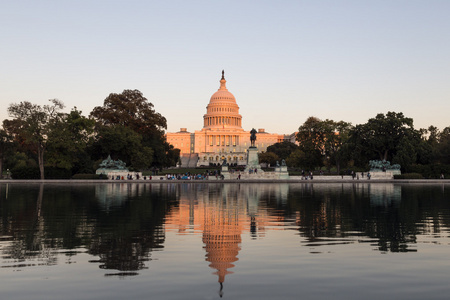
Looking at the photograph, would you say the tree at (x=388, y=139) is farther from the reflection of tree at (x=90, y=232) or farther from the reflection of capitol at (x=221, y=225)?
the reflection of tree at (x=90, y=232)

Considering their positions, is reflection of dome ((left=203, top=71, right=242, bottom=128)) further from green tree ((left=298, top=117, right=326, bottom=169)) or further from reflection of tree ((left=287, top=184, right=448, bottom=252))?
reflection of tree ((left=287, top=184, right=448, bottom=252))

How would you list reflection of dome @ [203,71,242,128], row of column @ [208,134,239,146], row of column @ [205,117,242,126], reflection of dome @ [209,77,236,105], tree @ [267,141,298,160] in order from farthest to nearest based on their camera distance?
1. row of column @ [205,117,242,126]
2. row of column @ [208,134,239,146]
3. reflection of dome @ [203,71,242,128]
4. reflection of dome @ [209,77,236,105]
5. tree @ [267,141,298,160]

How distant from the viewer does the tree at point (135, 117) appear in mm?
75250

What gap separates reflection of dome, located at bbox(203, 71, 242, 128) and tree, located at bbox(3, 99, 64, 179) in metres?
117

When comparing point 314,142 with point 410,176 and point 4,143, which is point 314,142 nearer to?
point 410,176

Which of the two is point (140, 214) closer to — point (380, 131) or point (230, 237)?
point (230, 237)

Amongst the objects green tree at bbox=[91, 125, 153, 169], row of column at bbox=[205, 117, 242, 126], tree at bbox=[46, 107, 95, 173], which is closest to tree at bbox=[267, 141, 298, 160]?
row of column at bbox=[205, 117, 242, 126]

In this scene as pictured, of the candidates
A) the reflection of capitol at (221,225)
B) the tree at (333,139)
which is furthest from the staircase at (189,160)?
the reflection of capitol at (221,225)

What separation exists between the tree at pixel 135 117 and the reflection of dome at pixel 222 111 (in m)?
100

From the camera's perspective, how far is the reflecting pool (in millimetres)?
7570

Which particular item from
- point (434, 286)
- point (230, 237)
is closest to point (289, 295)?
point (434, 286)

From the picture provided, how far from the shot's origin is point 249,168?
66.4m

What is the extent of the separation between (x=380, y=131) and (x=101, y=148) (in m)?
43.9

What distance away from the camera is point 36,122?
201 ft
